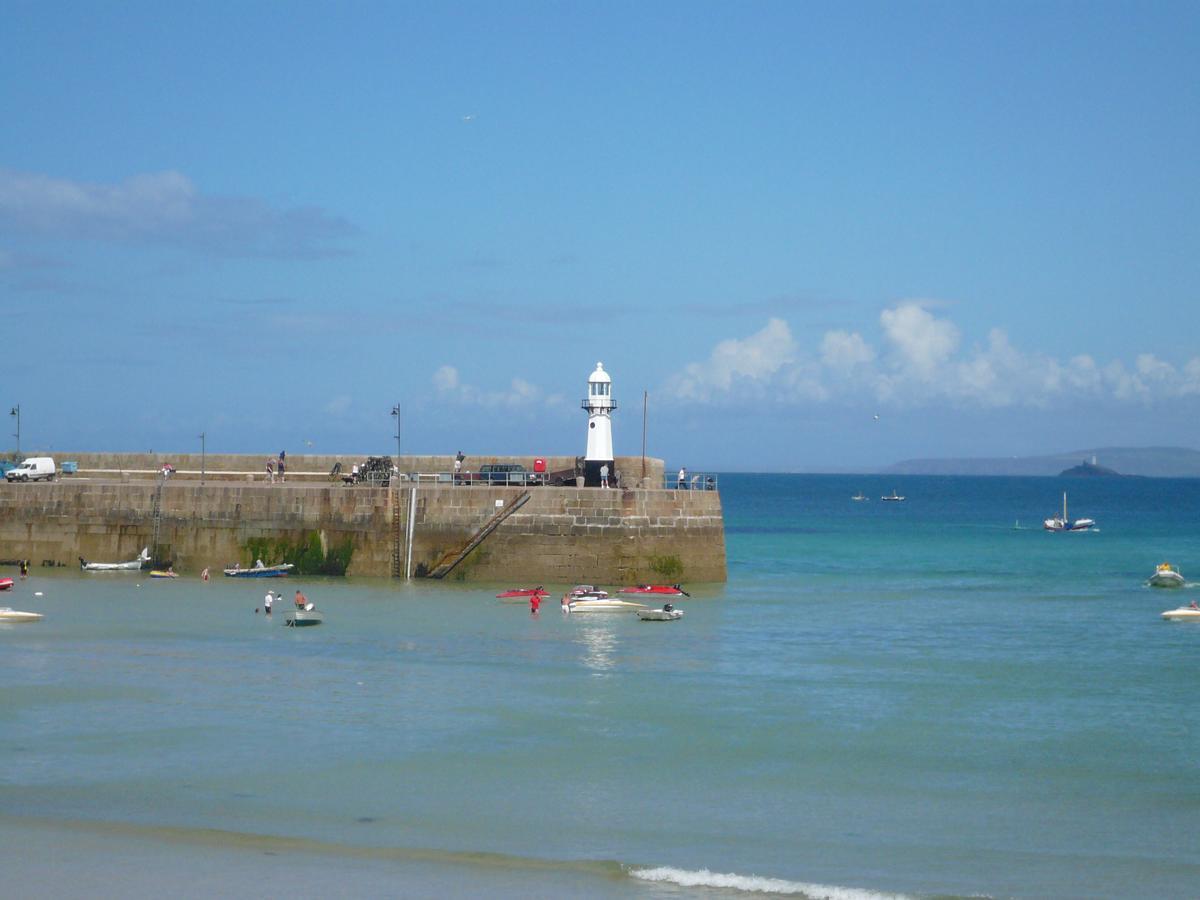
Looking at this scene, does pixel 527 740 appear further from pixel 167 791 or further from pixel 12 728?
→ pixel 12 728

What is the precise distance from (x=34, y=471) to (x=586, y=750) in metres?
29.2

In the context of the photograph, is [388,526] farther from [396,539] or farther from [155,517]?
[155,517]

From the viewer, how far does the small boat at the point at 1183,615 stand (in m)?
33.2

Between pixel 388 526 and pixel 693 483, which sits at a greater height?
pixel 693 483

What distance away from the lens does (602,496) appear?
35562 mm

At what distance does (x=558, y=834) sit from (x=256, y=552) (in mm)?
24445

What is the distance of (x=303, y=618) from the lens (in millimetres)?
29641

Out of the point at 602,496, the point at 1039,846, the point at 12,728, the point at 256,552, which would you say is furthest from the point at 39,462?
the point at 1039,846

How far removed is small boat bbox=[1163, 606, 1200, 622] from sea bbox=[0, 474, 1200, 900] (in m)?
0.54

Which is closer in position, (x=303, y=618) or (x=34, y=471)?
(x=303, y=618)

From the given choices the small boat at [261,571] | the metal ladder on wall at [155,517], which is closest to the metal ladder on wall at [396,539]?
the small boat at [261,571]

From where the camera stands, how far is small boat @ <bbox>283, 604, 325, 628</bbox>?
29.6 meters

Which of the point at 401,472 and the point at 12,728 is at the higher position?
the point at 401,472

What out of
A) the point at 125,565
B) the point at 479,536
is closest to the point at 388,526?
the point at 479,536
